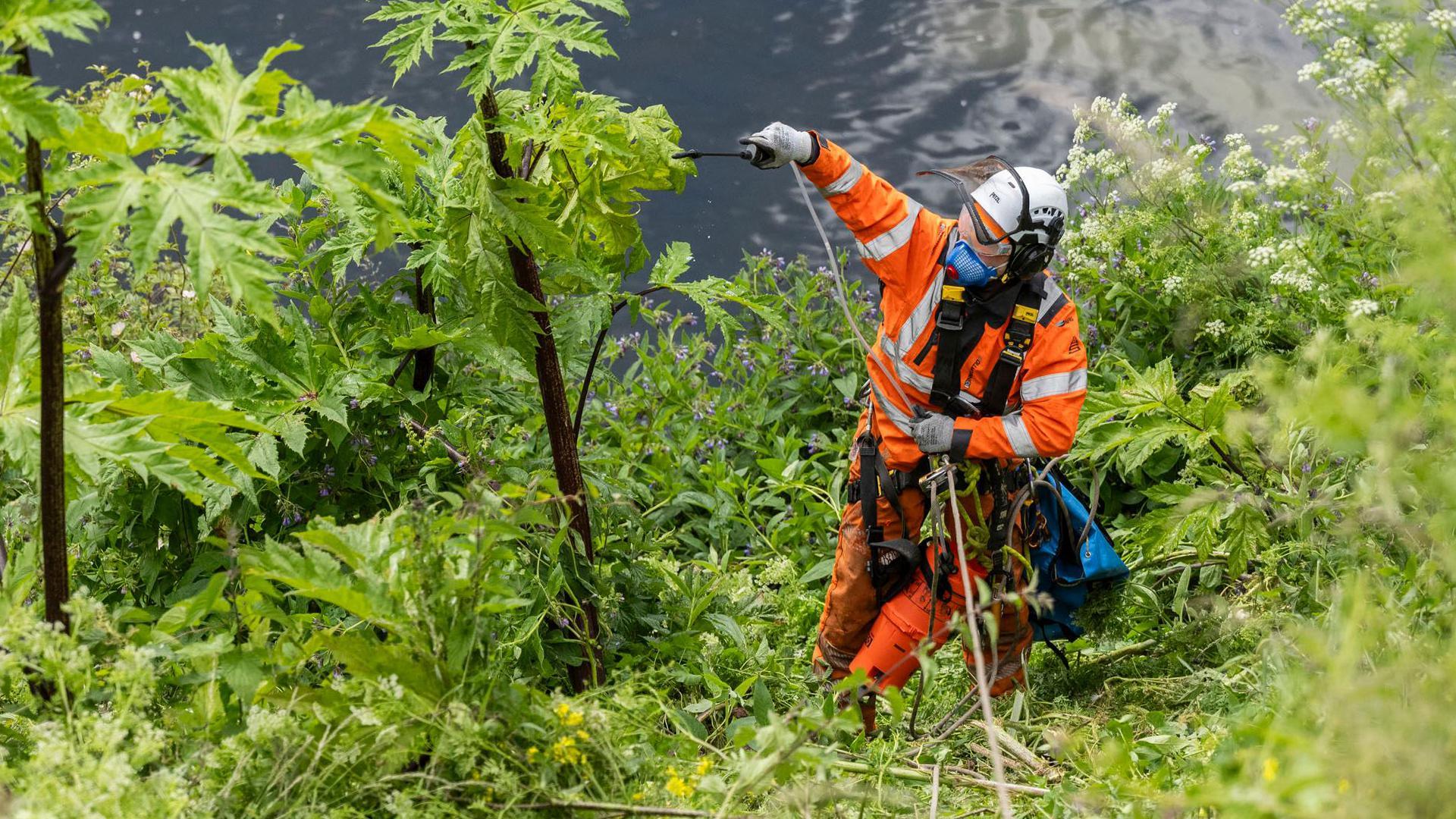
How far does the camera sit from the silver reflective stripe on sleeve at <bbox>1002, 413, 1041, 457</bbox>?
11.3 feet

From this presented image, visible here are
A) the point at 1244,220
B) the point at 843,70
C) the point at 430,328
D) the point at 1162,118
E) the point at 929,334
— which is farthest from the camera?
the point at 843,70

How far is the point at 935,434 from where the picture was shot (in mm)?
3479

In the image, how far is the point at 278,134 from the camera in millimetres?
1415

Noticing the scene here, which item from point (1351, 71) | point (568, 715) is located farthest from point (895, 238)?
point (568, 715)

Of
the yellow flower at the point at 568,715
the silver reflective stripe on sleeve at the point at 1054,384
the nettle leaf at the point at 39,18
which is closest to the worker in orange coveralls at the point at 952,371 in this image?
the silver reflective stripe on sleeve at the point at 1054,384

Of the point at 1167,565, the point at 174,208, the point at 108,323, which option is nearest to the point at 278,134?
the point at 174,208

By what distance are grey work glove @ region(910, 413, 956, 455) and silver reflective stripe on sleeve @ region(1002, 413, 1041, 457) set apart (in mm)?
165

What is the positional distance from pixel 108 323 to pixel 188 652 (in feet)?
9.26

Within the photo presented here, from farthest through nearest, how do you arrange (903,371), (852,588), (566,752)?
1. (852,588)
2. (903,371)
3. (566,752)

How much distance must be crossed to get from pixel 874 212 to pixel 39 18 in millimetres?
2536

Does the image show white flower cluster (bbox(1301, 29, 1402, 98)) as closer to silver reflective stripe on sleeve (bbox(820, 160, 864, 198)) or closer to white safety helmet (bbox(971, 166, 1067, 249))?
white safety helmet (bbox(971, 166, 1067, 249))

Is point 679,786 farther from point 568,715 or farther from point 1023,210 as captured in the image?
point 1023,210

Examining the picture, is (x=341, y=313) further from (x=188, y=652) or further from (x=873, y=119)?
(x=873, y=119)

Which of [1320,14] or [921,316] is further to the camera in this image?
[921,316]
